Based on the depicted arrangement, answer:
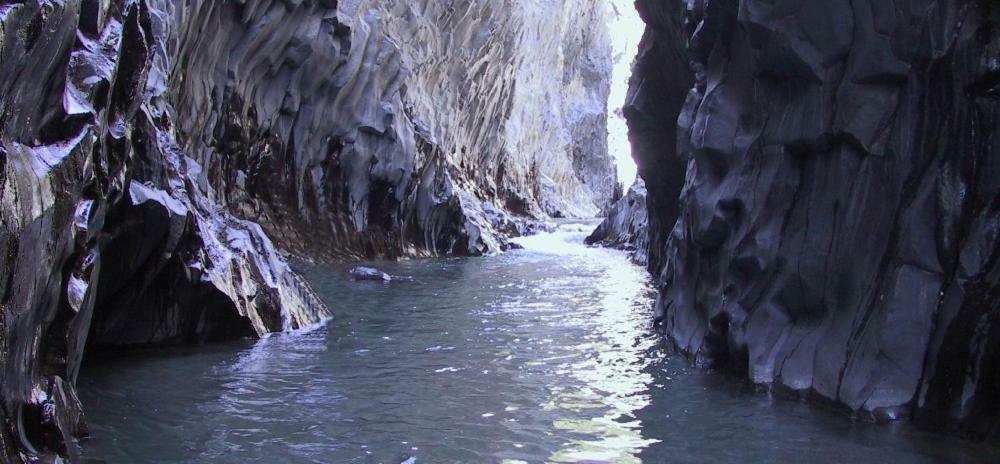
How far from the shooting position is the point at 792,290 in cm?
721

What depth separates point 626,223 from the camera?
31.2 m

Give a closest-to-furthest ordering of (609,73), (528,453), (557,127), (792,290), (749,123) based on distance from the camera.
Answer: (528,453), (792,290), (749,123), (557,127), (609,73)

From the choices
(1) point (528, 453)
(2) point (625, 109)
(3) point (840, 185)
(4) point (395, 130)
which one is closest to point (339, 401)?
(1) point (528, 453)

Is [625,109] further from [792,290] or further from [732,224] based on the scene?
[792,290]

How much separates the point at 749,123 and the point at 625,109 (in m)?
6.68

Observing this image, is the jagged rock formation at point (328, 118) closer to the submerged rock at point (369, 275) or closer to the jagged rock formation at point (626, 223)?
the submerged rock at point (369, 275)

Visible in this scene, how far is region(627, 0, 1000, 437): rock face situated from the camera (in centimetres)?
579

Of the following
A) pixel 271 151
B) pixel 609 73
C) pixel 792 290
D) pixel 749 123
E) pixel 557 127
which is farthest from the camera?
pixel 609 73

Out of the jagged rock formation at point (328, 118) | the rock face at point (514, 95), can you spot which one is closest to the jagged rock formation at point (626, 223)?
the jagged rock formation at point (328, 118)

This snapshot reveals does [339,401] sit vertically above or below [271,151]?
below

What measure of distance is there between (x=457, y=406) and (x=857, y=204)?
3814 mm

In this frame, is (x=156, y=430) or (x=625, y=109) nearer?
(x=156, y=430)

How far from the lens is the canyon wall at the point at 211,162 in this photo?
432cm

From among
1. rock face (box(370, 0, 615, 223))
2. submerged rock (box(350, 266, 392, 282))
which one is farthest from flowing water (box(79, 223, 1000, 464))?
rock face (box(370, 0, 615, 223))
